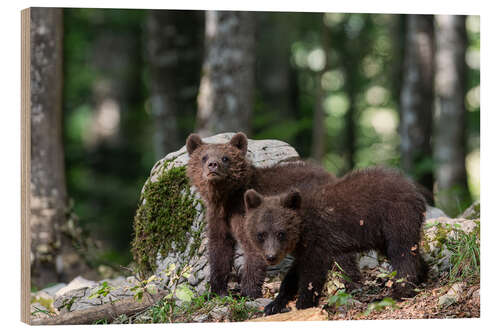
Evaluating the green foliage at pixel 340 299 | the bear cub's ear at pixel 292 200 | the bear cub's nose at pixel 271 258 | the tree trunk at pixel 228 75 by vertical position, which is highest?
the tree trunk at pixel 228 75

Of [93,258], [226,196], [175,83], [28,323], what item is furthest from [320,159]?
[28,323]

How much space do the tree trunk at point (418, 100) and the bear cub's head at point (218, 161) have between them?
781 centimetres

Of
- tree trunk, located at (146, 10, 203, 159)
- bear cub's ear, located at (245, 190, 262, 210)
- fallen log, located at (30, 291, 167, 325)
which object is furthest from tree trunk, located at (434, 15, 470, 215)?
fallen log, located at (30, 291, 167, 325)

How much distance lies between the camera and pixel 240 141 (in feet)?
26.8

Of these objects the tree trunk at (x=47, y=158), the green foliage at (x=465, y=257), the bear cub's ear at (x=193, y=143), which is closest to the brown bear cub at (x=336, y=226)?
the green foliage at (x=465, y=257)

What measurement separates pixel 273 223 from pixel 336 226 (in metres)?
0.80

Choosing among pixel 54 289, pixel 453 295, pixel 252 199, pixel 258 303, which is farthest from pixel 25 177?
pixel 453 295

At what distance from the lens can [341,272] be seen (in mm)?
8133

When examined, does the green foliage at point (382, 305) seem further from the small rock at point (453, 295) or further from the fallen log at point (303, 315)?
the small rock at point (453, 295)

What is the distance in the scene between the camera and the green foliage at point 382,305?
23.6 feet

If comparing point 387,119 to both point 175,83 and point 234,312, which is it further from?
point 234,312

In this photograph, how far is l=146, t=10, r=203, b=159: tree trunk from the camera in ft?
60.2

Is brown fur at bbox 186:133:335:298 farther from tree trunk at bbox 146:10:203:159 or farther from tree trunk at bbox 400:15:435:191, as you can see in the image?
tree trunk at bbox 146:10:203:159

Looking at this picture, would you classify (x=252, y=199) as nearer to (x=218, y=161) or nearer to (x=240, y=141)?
(x=218, y=161)
